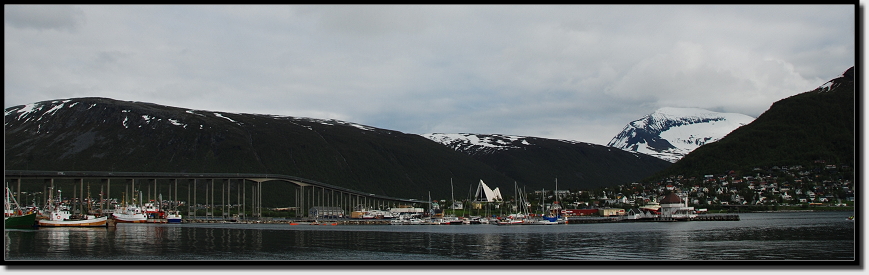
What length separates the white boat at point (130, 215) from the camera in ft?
372

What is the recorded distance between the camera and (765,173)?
181750mm

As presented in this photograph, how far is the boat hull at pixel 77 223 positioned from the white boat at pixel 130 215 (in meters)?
27.0

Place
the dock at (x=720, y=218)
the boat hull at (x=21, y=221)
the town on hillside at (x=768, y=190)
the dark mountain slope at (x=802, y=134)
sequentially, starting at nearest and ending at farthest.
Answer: the boat hull at (x=21, y=221) < the dock at (x=720, y=218) < the dark mountain slope at (x=802, y=134) < the town on hillside at (x=768, y=190)

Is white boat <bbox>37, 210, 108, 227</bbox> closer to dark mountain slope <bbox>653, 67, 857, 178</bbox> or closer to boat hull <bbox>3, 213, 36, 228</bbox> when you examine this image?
boat hull <bbox>3, 213, 36, 228</bbox>

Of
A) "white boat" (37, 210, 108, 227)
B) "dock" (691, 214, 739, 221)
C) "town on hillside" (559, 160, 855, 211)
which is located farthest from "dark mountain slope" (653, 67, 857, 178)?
"white boat" (37, 210, 108, 227)

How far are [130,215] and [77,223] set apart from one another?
30.8 meters

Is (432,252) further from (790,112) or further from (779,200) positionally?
(790,112)

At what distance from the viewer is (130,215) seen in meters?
115

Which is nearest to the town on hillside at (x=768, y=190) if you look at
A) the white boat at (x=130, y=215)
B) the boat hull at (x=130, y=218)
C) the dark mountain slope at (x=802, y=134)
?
the dark mountain slope at (x=802, y=134)

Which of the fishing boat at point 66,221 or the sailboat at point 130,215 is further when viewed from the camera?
the sailboat at point 130,215

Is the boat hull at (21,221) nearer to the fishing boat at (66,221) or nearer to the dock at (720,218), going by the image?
the fishing boat at (66,221)

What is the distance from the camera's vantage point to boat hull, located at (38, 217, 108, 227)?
83.2 meters
